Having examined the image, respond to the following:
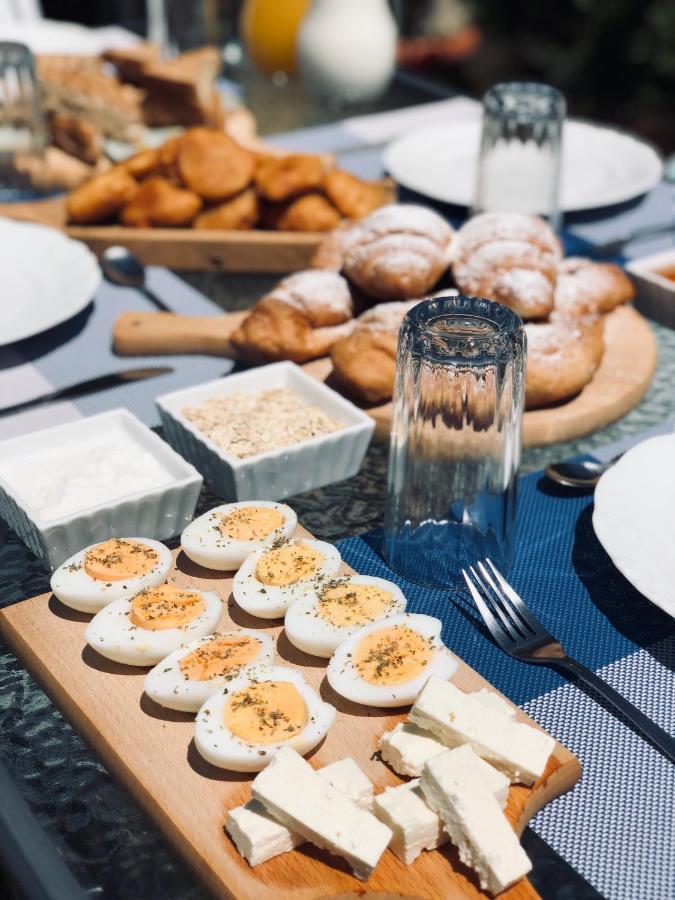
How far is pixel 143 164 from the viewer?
7.01 ft

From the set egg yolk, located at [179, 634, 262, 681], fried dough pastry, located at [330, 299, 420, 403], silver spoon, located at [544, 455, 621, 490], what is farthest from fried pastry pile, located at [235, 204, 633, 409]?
egg yolk, located at [179, 634, 262, 681]

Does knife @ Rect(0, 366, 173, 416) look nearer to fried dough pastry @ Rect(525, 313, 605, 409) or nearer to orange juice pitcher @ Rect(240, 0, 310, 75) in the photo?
fried dough pastry @ Rect(525, 313, 605, 409)

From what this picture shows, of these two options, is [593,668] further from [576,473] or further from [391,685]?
[576,473]

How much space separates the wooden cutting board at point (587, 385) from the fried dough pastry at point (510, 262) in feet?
0.49

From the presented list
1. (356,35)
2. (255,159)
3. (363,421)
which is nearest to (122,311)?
(255,159)

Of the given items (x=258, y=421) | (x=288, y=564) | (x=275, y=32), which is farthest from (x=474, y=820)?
(x=275, y=32)

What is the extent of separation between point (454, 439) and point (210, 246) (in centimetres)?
93

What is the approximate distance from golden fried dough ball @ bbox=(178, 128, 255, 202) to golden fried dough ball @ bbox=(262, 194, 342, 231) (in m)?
0.11

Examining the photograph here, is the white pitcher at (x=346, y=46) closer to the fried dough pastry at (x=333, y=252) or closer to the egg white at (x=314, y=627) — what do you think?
the fried dough pastry at (x=333, y=252)

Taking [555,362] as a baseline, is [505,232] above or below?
above

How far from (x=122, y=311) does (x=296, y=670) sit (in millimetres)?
1022

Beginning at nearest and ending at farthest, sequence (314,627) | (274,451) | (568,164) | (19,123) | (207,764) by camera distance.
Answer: (207,764) → (314,627) → (274,451) → (19,123) → (568,164)

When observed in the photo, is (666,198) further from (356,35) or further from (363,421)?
(363,421)

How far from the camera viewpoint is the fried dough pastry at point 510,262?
1.56m
